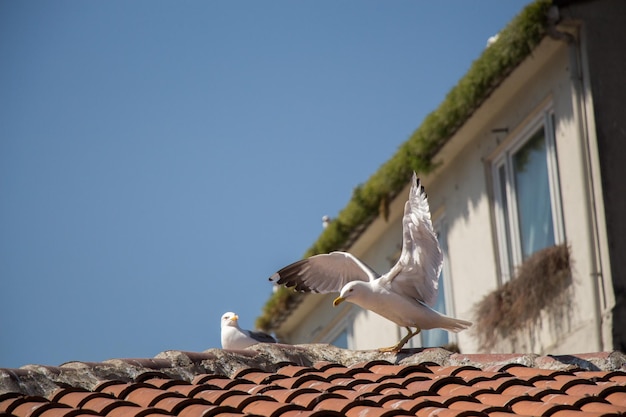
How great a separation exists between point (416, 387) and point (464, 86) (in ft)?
23.3

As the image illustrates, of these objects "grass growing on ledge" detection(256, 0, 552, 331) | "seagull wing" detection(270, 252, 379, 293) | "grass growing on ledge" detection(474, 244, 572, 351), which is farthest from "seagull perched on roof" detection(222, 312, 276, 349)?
"grass growing on ledge" detection(256, 0, 552, 331)

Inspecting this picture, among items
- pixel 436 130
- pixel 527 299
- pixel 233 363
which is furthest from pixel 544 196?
pixel 233 363

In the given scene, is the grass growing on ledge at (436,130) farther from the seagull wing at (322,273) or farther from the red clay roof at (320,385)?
the red clay roof at (320,385)

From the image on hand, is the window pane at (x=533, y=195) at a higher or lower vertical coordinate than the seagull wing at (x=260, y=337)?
higher

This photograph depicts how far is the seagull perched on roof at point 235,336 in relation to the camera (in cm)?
866

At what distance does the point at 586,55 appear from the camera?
10773 millimetres

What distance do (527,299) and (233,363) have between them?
580cm

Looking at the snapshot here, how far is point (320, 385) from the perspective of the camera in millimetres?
5582

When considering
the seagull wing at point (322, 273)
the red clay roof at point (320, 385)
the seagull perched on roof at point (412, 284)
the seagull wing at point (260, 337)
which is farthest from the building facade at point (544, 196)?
the red clay roof at point (320, 385)

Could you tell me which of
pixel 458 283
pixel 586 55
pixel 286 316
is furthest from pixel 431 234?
pixel 286 316

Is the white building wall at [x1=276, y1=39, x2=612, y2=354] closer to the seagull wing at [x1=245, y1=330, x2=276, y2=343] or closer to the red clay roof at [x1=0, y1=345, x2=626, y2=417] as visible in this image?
the seagull wing at [x1=245, y1=330, x2=276, y2=343]

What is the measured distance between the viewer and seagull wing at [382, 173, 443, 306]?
23.9ft

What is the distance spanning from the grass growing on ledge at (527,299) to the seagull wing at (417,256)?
384cm

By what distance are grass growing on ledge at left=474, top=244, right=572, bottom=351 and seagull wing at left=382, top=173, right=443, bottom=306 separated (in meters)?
3.84
